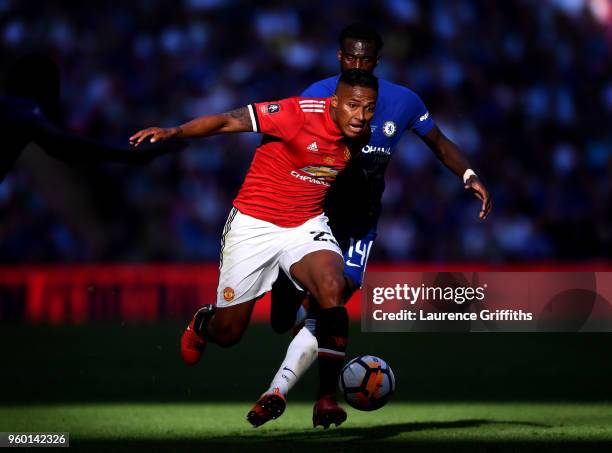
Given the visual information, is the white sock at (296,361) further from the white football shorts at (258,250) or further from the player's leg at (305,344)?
the white football shorts at (258,250)

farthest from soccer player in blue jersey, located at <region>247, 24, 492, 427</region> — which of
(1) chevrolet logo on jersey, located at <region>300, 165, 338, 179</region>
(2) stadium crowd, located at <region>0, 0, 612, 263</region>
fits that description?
(2) stadium crowd, located at <region>0, 0, 612, 263</region>

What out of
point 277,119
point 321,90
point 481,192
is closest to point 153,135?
point 277,119

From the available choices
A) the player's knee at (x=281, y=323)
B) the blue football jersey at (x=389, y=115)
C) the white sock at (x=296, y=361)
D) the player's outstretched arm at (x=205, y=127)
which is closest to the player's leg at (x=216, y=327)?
the player's knee at (x=281, y=323)

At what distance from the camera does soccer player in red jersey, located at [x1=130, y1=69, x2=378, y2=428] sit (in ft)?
21.1

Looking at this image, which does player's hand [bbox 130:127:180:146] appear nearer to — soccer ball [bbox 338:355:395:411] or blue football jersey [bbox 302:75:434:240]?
blue football jersey [bbox 302:75:434:240]

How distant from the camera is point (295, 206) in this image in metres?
6.88

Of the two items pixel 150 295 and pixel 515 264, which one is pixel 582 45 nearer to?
pixel 515 264

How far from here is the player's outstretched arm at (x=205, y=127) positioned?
611 centimetres

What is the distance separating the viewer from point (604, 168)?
15.8 metres

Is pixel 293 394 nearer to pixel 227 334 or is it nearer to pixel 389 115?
pixel 227 334

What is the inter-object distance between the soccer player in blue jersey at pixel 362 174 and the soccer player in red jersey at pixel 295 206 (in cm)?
27

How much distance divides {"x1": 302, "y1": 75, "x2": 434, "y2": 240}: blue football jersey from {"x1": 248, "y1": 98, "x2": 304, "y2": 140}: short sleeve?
22.3 inches

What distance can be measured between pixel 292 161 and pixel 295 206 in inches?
10.9

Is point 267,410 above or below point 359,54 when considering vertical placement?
below
